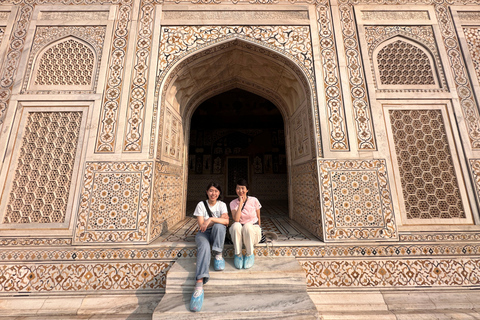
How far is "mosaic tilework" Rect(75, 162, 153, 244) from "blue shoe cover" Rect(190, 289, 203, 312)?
893mm

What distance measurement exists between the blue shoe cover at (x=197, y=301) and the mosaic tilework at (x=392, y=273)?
1.08 m

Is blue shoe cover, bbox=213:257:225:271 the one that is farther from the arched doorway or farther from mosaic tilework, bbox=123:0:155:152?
mosaic tilework, bbox=123:0:155:152

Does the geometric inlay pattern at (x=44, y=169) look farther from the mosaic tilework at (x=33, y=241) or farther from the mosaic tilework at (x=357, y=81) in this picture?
the mosaic tilework at (x=357, y=81)

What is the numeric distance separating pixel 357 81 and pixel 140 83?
2728mm

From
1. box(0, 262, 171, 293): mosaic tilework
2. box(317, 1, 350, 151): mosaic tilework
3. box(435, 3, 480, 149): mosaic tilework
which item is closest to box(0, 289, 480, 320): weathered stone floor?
box(0, 262, 171, 293): mosaic tilework

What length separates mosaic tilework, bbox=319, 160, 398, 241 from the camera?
2191 millimetres

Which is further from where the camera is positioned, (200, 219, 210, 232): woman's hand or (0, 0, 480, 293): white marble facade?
(0, 0, 480, 293): white marble facade

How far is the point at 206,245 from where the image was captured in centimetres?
183

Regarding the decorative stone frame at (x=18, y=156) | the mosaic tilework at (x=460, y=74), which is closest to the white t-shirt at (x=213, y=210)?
the decorative stone frame at (x=18, y=156)

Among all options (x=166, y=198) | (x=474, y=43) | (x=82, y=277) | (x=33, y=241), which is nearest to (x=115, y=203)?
(x=166, y=198)

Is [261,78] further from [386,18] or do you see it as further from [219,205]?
[219,205]

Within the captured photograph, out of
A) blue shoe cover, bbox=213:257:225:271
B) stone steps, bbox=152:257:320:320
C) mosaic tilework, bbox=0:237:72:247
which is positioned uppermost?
mosaic tilework, bbox=0:237:72:247

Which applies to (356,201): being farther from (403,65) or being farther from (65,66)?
(65,66)

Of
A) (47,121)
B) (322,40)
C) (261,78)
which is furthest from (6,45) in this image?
(322,40)
